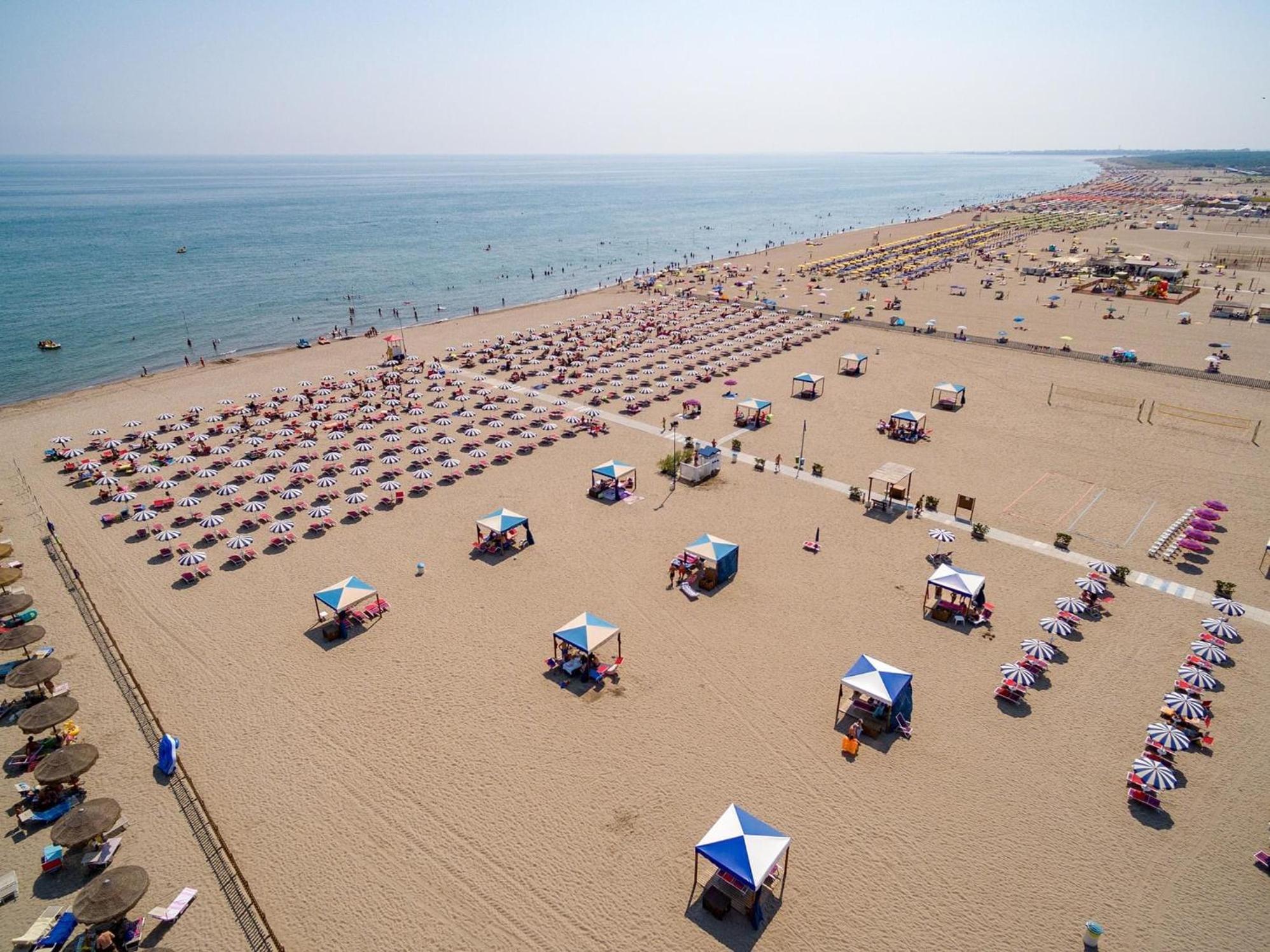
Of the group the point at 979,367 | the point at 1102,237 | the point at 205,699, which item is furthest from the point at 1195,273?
the point at 205,699

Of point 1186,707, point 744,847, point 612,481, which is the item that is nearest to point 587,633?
point 744,847

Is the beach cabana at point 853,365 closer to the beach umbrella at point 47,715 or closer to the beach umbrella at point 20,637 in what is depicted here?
the beach umbrella at point 47,715

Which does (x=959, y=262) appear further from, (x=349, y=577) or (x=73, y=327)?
(x=73, y=327)

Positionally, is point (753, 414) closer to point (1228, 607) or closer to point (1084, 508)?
point (1084, 508)

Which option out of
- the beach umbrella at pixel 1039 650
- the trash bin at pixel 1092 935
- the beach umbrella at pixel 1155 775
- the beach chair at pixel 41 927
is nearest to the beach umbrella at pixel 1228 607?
the beach umbrella at pixel 1039 650

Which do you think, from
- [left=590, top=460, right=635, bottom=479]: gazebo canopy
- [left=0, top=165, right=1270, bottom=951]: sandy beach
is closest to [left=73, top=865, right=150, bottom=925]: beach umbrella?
[left=0, top=165, right=1270, bottom=951]: sandy beach

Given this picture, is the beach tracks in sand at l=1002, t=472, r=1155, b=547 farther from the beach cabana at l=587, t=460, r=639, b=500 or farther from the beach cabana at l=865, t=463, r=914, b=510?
the beach cabana at l=587, t=460, r=639, b=500
